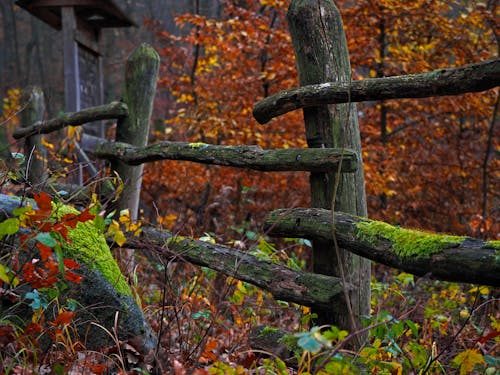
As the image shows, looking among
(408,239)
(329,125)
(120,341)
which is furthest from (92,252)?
(408,239)

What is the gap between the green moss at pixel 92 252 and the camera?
108 inches

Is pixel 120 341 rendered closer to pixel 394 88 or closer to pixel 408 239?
pixel 408 239

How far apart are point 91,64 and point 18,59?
16.3 m

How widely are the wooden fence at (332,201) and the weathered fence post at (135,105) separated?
110cm

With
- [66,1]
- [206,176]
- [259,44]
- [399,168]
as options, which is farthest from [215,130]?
[66,1]


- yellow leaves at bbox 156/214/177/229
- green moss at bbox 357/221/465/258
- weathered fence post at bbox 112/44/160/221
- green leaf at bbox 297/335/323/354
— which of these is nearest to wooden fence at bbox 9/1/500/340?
green moss at bbox 357/221/465/258

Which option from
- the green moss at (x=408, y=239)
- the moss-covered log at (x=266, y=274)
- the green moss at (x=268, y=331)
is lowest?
the green moss at (x=268, y=331)

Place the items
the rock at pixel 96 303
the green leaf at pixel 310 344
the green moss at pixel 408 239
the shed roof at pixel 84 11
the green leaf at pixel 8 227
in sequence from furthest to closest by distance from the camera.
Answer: the shed roof at pixel 84 11, the rock at pixel 96 303, the green moss at pixel 408 239, the green leaf at pixel 8 227, the green leaf at pixel 310 344

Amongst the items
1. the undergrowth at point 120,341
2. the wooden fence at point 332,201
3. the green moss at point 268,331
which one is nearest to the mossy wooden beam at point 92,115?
the wooden fence at point 332,201

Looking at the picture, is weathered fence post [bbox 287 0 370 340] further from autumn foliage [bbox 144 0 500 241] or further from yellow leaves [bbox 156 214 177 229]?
autumn foliage [bbox 144 0 500 241]

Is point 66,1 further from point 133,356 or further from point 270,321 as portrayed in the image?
point 133,356

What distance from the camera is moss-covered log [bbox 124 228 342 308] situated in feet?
8.60

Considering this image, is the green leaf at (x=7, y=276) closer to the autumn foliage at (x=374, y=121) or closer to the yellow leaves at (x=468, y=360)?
the yellow leaves at (x=468, y=360)

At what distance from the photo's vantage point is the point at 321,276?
8.82ft
